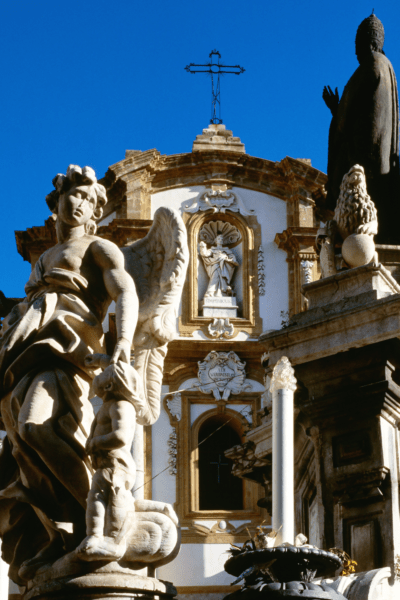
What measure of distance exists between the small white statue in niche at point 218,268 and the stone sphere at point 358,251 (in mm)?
17830

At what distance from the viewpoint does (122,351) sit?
4.70 m

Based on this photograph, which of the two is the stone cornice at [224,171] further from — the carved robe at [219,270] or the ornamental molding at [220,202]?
the carved robe at [219,270]

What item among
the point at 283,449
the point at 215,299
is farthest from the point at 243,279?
the point at 283,449

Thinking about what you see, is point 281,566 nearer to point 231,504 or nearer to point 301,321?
point 301,321

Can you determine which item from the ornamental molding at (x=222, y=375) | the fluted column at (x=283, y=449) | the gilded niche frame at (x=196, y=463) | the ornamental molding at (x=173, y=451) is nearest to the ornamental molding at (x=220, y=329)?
the ornamental molding at (x=222, y=375)

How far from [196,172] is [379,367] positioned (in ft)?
66.4

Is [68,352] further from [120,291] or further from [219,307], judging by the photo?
[219,307]

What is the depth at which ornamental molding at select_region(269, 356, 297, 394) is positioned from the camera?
24.2 feet

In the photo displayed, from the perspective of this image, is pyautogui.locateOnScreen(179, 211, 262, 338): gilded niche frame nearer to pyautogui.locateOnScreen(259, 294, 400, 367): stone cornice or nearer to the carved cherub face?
pyautogui.locateOnScreen(259, 294, 400, 367): stone cornice

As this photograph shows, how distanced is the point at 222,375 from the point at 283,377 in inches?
681

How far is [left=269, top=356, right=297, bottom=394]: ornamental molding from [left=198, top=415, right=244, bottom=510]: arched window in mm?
16230

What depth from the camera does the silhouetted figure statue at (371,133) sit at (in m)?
9.59

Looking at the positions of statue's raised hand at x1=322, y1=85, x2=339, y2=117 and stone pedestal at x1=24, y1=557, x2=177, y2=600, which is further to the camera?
statue's raised hand at x1=322, y1=85, x2=339, y2=117

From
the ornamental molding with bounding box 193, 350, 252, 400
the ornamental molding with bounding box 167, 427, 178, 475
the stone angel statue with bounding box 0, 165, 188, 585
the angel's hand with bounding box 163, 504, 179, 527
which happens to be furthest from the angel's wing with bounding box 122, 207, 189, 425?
the ornamental molding with bounding box 193, 350, 252, 400
